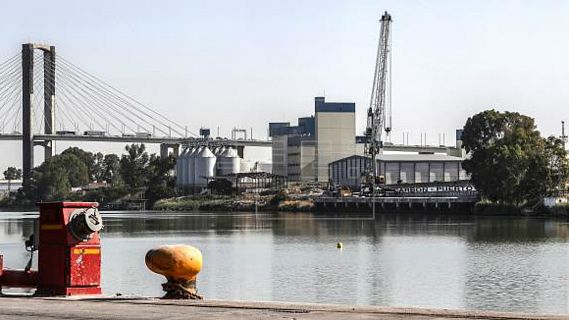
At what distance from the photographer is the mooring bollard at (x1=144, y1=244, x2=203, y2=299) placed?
19125 millimetres

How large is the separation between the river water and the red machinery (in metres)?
17.2

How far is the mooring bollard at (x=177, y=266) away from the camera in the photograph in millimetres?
19125

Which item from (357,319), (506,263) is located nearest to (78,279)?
(357,319)

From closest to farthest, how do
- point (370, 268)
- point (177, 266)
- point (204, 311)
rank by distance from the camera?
point (204, 311)
point (177, 266)
point (370, 268)

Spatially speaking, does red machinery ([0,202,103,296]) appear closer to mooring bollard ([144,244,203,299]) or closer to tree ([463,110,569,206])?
mooring bollard ([144,244,203,299])

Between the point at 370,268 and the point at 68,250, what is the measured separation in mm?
35245

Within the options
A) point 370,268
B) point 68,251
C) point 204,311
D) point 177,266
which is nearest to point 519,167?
point 370,268

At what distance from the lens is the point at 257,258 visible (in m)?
62.7

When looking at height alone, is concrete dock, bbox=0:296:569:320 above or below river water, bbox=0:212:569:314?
above

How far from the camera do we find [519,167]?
14900cm

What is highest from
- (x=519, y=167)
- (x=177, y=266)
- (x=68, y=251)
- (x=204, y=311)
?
(x=519, y=167)

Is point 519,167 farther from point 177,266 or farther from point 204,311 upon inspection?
point 204,311

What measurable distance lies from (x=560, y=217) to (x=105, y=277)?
326 ft

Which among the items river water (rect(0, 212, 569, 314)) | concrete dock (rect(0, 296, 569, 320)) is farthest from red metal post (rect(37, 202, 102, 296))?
river water (rect(0, 212, 569, 314))
